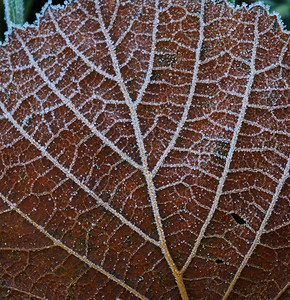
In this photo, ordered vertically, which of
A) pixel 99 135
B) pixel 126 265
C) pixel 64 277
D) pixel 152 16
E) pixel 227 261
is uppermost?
pixel 152 16

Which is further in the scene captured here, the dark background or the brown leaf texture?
the dark background

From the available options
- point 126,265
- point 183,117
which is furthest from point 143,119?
point 126,265

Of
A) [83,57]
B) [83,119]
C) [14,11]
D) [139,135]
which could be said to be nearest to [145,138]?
[139,135]

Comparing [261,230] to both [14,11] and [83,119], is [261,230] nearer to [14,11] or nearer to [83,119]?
[83,119]

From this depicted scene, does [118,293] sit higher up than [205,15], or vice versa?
[205,15]

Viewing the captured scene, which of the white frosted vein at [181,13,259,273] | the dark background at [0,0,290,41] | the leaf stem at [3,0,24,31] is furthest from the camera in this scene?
the dark background at [0,0,290,41]

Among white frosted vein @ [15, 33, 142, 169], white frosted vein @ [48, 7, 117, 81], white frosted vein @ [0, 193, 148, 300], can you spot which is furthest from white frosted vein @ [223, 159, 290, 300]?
white frosted vein @ [48, 7, 117, 81]

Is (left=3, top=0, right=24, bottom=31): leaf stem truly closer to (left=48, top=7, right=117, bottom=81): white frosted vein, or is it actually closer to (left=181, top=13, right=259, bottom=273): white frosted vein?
(left=48, top=7, right=117, bottom=81): white frosted vein

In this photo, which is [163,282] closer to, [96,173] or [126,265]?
[126,265]
